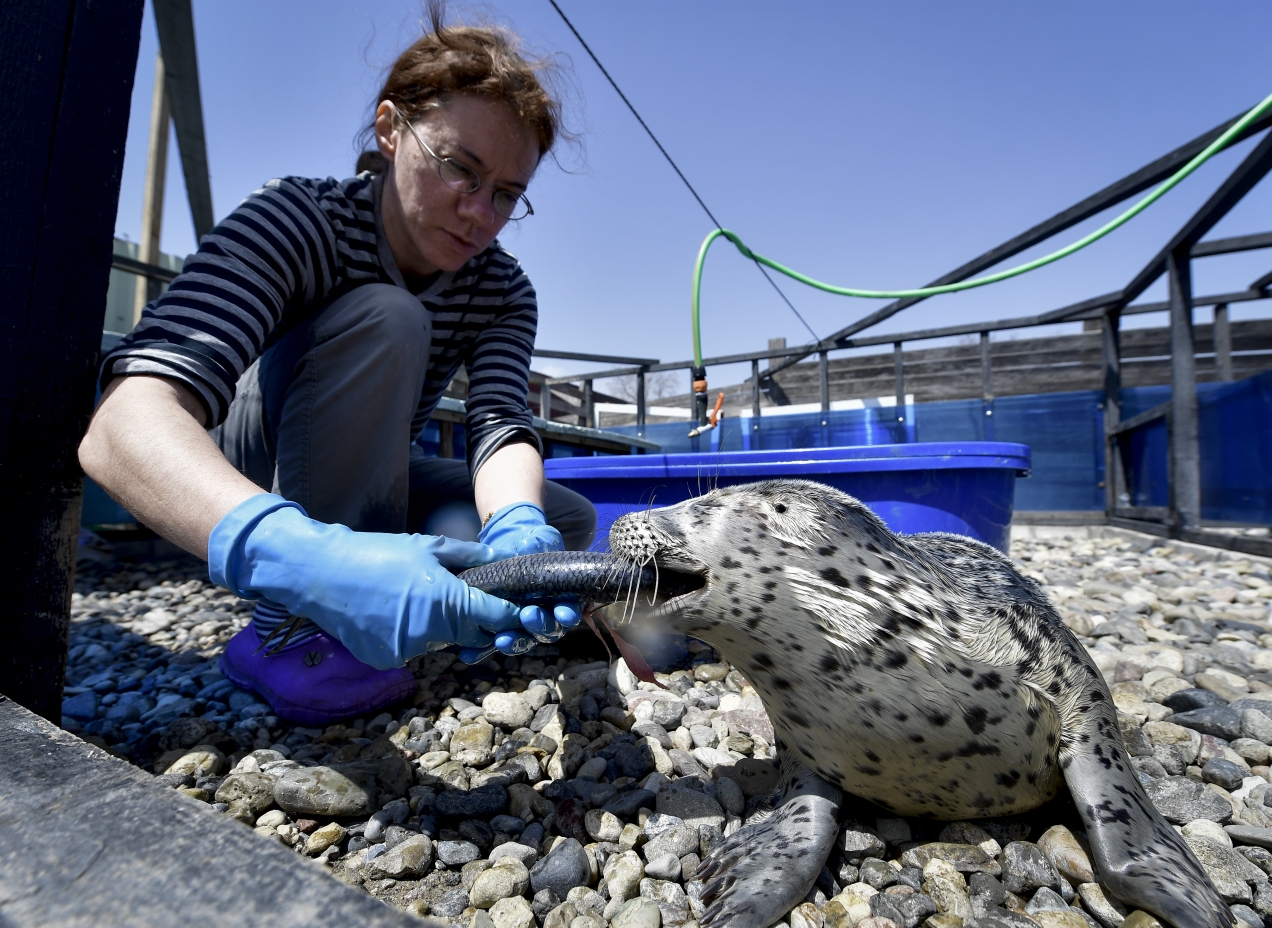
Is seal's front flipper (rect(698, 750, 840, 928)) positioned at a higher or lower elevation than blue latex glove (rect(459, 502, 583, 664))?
lower

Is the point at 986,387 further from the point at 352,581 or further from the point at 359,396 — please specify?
the point at 352,581

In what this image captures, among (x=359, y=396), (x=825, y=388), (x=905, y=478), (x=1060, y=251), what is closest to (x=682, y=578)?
(x=359, y=396)

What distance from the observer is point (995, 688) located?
5.09 ft

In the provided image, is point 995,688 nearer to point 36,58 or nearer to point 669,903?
point 669,903

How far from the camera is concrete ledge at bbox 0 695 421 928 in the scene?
0.65m

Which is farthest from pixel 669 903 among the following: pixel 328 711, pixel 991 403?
pixel 991 403

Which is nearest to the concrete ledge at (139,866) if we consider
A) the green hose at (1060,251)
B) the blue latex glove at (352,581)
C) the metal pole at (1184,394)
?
the blue latex glove at (352,581)

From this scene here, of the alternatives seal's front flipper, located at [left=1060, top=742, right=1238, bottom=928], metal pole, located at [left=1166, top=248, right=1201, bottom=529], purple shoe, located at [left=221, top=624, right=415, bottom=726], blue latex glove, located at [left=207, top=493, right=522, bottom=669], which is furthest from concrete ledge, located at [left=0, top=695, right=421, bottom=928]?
metal pole, located at [left=1166, top=248, right=1201, bottom=529]

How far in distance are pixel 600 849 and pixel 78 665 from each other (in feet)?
8.24

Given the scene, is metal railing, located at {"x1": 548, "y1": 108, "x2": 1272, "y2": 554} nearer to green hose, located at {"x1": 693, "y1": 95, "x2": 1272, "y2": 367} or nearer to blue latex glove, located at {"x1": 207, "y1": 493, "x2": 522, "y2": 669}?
green hose, located at {"x1": 693, "y1": 95, "x2": 1272, "y2": 367}

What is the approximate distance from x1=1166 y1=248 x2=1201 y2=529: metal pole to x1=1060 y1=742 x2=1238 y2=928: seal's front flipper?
5.70 m

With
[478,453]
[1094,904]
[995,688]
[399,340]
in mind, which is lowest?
[1094,904]

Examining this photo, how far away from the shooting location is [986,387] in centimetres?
846

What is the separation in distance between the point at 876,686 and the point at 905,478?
214 cm
